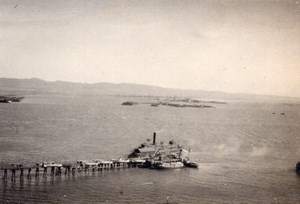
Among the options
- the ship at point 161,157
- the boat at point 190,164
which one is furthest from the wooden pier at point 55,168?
the boat at point 190,164

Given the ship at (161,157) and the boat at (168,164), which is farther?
the ship at (161,157)

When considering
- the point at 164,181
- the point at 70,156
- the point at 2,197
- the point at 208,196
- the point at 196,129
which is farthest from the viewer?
the point at 196,129

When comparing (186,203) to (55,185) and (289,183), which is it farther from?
(289,183)

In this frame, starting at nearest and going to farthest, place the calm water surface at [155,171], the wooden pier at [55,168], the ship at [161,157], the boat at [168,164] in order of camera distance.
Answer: the calm water surface at [155,171], the wooden pier at [55,168], the boat at [168,164], the ship at [161,157]

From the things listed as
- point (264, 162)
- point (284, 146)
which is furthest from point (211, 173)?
point (284, 146)

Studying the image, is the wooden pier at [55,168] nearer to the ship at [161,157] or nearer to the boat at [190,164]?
A: the ship at [161,157]

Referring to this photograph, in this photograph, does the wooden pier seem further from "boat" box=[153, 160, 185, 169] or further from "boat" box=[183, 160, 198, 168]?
"boat" box=[183, 160, 198, 168]

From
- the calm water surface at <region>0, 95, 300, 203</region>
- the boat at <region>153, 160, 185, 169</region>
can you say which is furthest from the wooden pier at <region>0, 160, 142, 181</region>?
the boat at <region>153, 160, 185, 169</region>

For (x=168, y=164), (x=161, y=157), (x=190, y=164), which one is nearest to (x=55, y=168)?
(x=168, y=164)
